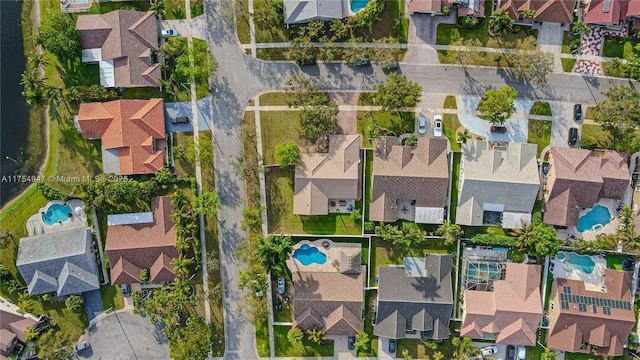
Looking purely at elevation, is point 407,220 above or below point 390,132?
below

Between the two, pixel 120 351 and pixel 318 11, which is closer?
pixel 318 11

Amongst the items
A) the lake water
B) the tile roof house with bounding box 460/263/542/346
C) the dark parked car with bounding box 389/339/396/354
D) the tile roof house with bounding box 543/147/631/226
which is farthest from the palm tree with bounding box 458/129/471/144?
the lake water

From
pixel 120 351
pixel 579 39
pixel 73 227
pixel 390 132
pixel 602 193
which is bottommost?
pixel 120 351

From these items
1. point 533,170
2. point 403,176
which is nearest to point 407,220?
point 403,176

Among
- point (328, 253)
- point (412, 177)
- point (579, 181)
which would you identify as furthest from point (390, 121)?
point (579, 181)

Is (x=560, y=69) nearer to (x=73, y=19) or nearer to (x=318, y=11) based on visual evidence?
(x=318, y=11)

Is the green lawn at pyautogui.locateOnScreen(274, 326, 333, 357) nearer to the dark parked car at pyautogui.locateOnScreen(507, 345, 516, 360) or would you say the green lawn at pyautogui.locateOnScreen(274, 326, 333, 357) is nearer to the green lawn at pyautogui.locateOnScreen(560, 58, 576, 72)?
the dark parked car at pyautogui.locateOnScreen(507, 345, 516, 360)

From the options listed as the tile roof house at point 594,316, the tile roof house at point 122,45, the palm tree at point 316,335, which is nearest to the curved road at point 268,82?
the tile roof house at point 122,45
